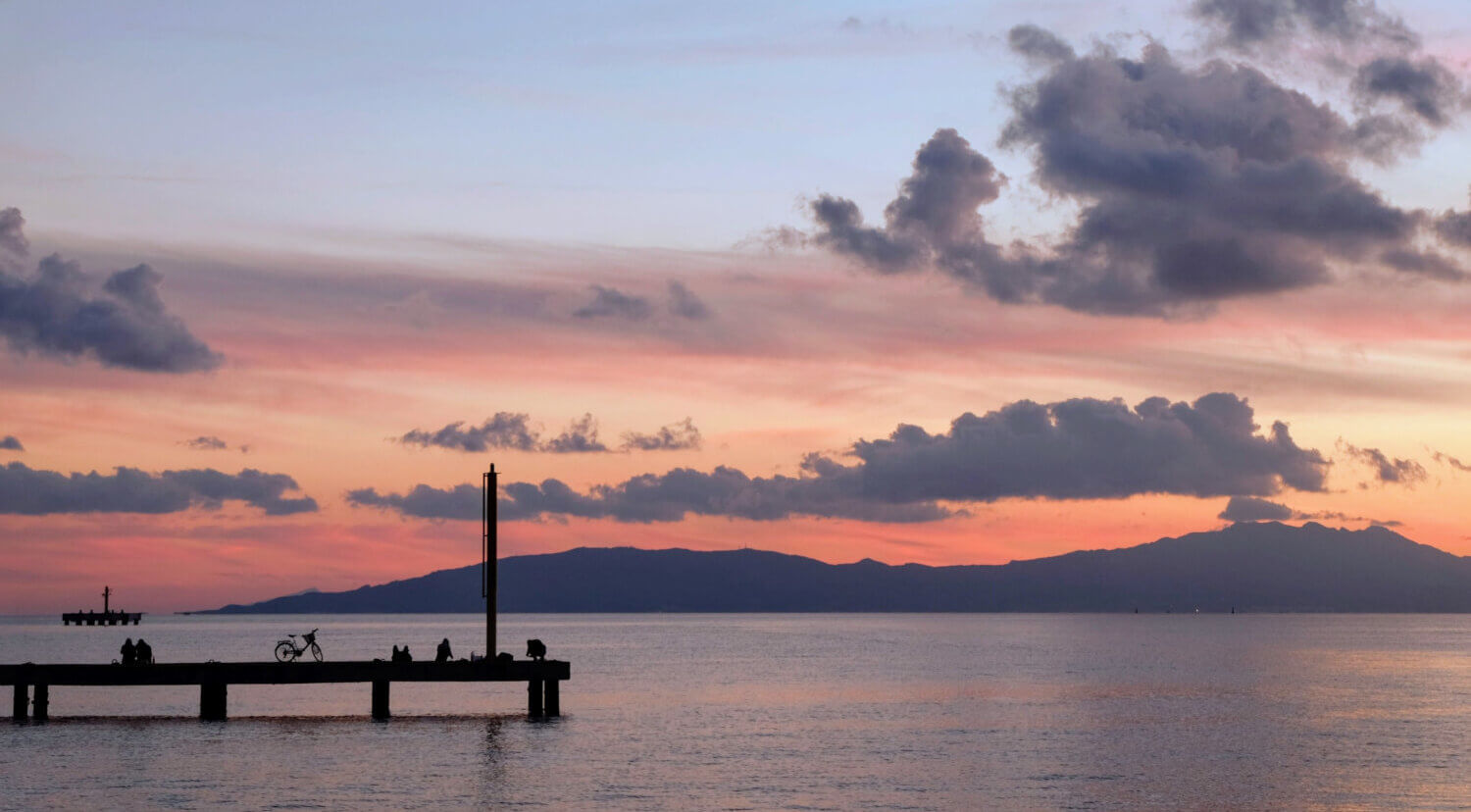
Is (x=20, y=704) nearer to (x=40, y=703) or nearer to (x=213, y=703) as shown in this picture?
(x=40, y=703)

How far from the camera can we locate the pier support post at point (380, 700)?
2808 inches

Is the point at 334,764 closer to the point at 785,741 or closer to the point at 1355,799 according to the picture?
the point at 785,741

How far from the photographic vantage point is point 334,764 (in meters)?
55.6

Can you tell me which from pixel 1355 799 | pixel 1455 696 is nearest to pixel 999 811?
pixel 1355 799

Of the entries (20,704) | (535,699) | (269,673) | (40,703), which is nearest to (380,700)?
(535,699)

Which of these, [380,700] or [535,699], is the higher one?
[380,700]

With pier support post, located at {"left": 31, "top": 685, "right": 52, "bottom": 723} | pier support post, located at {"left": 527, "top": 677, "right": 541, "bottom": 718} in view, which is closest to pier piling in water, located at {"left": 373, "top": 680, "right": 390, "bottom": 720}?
pier support post, located at {"left": 527, "top": 677, "right": 541, "bottom": 718}

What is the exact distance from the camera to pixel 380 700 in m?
71.6

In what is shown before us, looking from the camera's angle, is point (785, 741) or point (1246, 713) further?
point (1246, 713)

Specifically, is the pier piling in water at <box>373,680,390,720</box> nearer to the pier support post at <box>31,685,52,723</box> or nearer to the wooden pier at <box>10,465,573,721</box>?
the wooden pier at <box>10,465,573,721</box>

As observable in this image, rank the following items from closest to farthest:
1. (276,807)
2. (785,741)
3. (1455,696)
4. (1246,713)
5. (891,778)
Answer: (276,807) → (891,778) → (785,741) → (1246,713) → (1455,696)

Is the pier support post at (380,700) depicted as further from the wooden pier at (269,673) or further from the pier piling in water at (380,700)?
the wooden pier at (269,673)

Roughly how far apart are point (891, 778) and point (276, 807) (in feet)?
68.0

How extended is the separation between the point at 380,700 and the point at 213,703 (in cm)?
745
